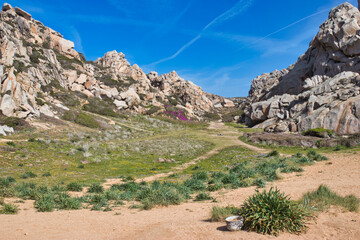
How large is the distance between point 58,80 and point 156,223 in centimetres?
6947

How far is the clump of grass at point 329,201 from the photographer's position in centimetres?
772

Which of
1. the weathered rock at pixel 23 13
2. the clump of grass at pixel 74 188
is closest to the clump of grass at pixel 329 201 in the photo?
the clump of grass at pixel 74 188

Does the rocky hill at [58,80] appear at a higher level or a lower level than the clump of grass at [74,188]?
higher

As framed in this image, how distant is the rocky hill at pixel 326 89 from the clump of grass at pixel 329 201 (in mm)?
36575

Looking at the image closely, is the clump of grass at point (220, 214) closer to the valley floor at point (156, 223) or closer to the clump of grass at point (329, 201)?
the valley floor at point (156, 223)

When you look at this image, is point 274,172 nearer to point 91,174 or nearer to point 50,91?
point 91,174

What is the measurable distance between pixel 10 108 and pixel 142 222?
37612 millimetres

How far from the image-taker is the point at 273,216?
6.49 m

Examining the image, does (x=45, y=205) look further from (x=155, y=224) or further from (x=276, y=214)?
(x=276, y=214)

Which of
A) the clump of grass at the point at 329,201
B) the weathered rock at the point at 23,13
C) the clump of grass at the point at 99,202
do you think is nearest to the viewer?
the clump of grass at the point at 329,201

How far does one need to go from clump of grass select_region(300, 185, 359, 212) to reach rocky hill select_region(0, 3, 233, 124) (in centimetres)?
4192

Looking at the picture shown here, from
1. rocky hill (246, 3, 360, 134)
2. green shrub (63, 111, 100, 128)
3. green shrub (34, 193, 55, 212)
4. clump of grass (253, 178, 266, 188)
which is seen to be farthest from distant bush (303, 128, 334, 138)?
green shrub (63, 111, 100, 128)

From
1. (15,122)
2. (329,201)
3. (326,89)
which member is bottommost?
(329,201)

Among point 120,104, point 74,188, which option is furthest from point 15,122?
point 120,104
